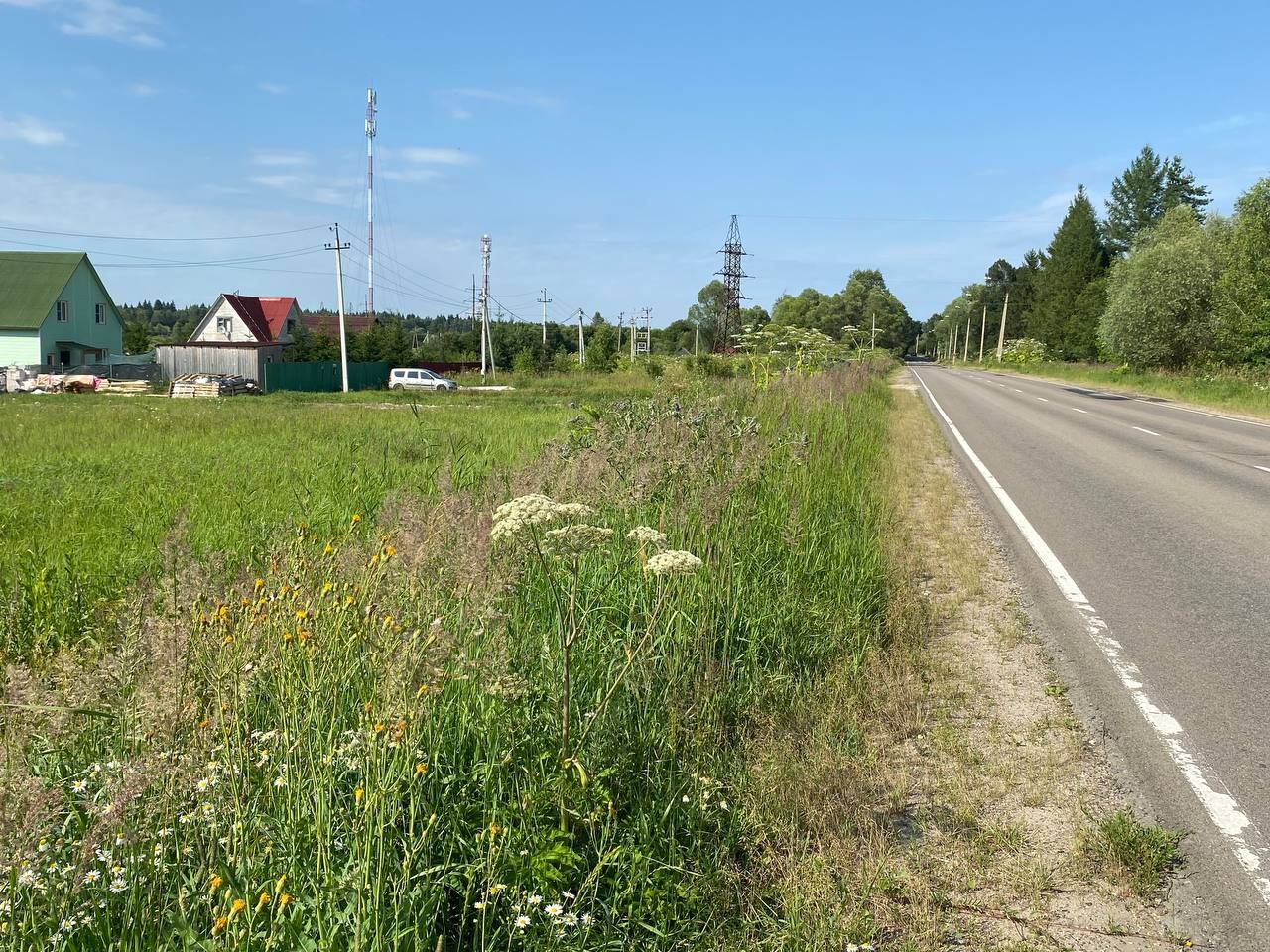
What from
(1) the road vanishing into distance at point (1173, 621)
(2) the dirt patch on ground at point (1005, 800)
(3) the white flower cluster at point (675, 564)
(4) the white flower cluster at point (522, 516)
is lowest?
(2) the dirt patch on ground at point (1005, 800)

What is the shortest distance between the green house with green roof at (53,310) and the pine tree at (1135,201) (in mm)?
78747

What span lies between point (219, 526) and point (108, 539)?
0.75 meters

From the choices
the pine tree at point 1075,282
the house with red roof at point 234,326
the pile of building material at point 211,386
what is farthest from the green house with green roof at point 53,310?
the pine tree at point 1075,282

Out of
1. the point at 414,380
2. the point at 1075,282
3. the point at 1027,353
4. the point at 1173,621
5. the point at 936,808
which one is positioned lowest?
the point at 936,808

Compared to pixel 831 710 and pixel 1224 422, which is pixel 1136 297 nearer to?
pixel 1224 422

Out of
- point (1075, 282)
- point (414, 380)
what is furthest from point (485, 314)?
point (1075, 282)

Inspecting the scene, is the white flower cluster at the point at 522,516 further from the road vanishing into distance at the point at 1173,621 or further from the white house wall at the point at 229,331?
the white house wall at the point at 229,331

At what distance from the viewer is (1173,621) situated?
610 cm

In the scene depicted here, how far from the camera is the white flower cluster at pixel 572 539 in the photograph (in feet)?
9.86

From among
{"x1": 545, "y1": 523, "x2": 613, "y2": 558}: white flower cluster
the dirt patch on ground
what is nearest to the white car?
the dirt patch on ground

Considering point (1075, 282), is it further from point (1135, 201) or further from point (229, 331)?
point (229, 331)

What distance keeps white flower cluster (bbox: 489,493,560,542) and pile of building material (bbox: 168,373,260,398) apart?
144 ft

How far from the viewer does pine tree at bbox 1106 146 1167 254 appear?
2990 inches

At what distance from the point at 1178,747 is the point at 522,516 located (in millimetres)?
3345
